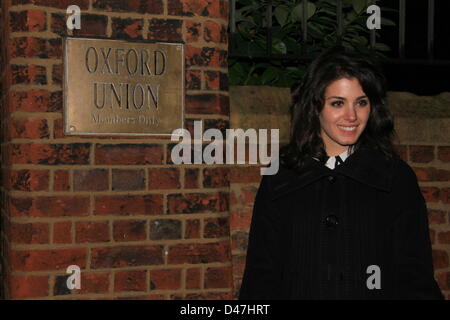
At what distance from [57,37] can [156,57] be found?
47 centimetres

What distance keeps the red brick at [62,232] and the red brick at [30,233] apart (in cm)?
4

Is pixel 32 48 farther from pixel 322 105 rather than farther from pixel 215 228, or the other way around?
pixel 322 105

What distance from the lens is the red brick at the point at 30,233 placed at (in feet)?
8.46

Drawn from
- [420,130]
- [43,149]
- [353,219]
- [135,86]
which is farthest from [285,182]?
[420,130]

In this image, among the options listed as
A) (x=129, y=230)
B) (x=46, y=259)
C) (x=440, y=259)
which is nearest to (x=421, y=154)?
(x=440, y=259)

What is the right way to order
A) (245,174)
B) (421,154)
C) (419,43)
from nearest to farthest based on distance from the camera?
(245,174) < (421,154) < (419,43)

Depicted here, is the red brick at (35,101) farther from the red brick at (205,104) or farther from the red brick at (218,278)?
the red brick at (218,278)

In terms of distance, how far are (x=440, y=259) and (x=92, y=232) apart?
2.05m

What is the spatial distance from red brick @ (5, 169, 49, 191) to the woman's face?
132cm

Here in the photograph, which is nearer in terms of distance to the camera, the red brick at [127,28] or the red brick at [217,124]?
the red brick at [127,28]

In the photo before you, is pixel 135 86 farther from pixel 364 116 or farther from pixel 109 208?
pixel 364 116

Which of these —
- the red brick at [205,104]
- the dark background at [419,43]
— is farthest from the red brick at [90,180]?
the dark background at [419,43]

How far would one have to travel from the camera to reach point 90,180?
2654 millimetres

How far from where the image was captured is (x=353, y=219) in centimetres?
208
